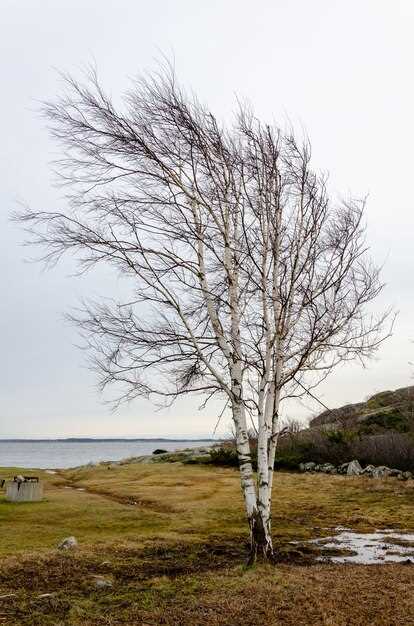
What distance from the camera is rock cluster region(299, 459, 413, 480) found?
26.4 m

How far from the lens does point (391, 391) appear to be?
175 ft

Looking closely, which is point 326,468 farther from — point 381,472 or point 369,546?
point 369,546

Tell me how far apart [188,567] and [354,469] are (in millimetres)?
19774

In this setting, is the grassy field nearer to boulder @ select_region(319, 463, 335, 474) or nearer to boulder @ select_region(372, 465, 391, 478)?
boulder @ select_region(372, 465, 391, 478)

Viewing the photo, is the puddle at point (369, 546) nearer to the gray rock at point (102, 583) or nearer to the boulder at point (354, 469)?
the gray rock at point (102, 583)

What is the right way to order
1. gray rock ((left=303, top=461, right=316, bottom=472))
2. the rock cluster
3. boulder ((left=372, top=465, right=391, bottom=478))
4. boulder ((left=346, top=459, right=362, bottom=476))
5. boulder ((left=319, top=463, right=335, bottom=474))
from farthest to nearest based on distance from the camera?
gray rock ((left=303, top=461, right=316, bottom=472)), boulder ((left=319, top=463, right=335, bottom=474)), boulder ((left=346, top=459, right=362, bottom=476)), boulder ((left=372, top=465, right=391, bottom=478)), the rock cluster

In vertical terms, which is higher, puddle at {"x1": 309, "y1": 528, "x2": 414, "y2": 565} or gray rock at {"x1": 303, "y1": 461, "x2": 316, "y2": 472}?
gray rock at {"x1": 303, "y1": 461, "x2": 316, "y2": 472}

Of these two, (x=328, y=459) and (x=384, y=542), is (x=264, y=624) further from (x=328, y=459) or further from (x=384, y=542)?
(x=328, y=459)

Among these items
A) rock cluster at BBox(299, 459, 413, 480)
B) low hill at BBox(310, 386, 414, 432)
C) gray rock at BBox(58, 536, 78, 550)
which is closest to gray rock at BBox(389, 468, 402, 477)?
rock cluster at BBox(299, 459, 413, 480)

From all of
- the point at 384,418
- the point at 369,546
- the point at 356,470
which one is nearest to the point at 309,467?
the point at 356,470

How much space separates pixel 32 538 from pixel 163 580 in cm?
538

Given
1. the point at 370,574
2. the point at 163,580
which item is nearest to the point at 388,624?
the point at 370,574

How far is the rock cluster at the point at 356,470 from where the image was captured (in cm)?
2644

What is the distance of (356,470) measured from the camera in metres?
28.4
